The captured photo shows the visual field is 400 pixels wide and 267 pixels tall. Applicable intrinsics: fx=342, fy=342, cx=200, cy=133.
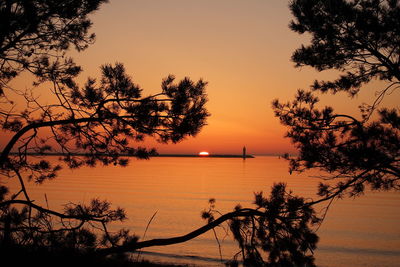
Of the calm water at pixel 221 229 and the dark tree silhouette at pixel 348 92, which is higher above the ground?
the dark tree silhouette at pixel 348 92

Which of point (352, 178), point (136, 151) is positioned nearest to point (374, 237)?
point (352, 178)

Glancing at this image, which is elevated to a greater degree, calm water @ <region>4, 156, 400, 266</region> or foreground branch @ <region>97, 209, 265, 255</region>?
foreground branch @ <region>97, 209, 265, 255</region>

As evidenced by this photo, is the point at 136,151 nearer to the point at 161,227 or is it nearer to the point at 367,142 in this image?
the point at 367,142

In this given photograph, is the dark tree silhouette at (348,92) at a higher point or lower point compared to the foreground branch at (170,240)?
higher

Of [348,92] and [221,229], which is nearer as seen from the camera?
[348,92]

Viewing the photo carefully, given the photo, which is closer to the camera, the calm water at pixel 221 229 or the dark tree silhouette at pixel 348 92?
the dark tree silhouette at pixel 348 92

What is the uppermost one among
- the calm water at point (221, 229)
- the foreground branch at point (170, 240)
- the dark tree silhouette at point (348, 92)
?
the dark tree silhouette at point (348, 92)

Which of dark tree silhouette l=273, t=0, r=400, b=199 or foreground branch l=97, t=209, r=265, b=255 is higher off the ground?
dark tree silhouette l=273, t=0, r=400, b=199

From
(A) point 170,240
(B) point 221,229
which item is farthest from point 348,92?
(B) point 221,229

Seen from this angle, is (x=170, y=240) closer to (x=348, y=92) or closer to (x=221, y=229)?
(x=348, y=92)

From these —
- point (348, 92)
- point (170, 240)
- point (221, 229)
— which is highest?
point (348, 92)

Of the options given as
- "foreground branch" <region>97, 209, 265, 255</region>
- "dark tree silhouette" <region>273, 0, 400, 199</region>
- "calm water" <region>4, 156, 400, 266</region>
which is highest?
"dark tree silhouette" <region>273, 0, 400, 199</region>

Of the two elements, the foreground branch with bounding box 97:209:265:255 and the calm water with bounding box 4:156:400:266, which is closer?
the foreground branch with bounding box 97:209:265:255

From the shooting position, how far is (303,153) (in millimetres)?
4840
